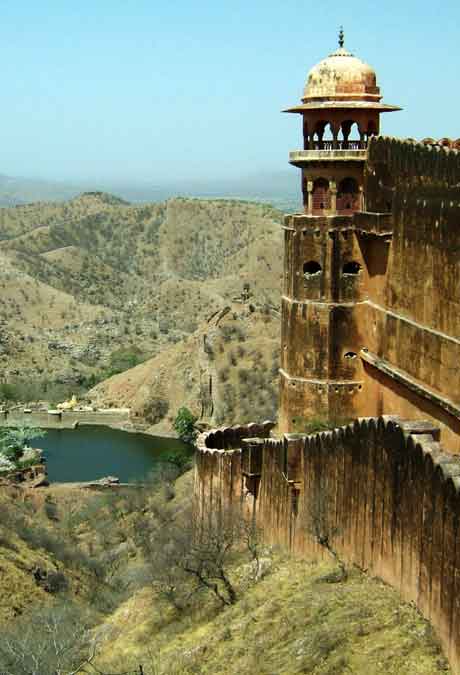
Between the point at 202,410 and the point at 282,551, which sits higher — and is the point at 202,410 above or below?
below

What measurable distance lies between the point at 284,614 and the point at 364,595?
196 cm

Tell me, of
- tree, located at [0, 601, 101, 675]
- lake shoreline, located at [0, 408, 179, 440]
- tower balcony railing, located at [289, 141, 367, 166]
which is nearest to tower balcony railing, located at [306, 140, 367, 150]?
tower balcony railing, located at [289, 141, 367, 166]

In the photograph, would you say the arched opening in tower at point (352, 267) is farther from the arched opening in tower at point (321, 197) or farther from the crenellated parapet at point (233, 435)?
the crenellated parapet at point (233, 435)

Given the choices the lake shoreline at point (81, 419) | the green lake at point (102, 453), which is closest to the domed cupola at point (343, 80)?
the green lake at point (102, 453)

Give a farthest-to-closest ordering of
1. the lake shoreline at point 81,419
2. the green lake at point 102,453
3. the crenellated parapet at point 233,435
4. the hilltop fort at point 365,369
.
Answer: the lake shoreline at point 81,419 → the green lake at point 102,453 → the crenellated parapet at point 233,435 → the hilltop fort at point 365,369

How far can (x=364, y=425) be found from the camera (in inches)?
604

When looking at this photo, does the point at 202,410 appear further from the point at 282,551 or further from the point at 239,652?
the point at 239,652

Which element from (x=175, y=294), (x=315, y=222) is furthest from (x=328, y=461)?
(x=175, y=294)

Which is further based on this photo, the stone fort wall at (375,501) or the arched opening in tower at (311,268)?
the arched opening in tower at (311,268)

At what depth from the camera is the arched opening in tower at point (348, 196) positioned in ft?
76.1

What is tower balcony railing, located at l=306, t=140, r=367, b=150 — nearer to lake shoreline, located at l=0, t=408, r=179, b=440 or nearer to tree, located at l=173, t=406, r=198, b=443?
tree, located at l=173, t=406, r=198, b=443

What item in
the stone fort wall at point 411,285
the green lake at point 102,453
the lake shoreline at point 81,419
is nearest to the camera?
the stone fort wall at point 411,285

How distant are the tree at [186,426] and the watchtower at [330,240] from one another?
36806 millimetres

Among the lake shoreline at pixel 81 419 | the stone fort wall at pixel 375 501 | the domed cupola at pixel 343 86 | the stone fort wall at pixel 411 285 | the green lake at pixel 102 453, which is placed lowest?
the green lake at pixel 102 453
